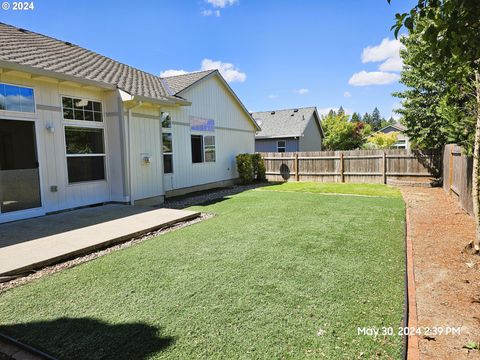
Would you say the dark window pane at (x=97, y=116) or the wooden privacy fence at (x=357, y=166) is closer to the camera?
the dark window pane at (x=97, y=116)

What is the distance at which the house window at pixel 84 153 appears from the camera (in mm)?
7668

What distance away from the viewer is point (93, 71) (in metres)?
8.82

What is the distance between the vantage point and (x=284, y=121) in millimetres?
26672

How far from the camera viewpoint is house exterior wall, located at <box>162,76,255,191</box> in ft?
37.7

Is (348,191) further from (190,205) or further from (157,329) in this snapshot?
(157,329)

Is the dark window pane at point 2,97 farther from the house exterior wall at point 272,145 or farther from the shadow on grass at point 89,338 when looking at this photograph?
the house exterior wall at point 272,145

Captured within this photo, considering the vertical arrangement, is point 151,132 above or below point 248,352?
above

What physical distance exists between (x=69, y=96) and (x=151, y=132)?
2.52 metres

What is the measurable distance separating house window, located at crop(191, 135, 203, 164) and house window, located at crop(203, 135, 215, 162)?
0.29 m

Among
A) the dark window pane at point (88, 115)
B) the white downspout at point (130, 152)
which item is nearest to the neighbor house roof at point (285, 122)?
the white downspout at point (130, 152)

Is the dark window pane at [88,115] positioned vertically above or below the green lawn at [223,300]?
above

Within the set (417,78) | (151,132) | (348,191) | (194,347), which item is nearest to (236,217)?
(151,132)

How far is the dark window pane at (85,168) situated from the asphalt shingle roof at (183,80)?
463 centimetres

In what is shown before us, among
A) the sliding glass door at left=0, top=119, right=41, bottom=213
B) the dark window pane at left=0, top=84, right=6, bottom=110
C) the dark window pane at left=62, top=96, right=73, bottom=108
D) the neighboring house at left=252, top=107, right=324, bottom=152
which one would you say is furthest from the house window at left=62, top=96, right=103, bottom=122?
the neighboring house at left=252, top=107, right=324, bottom=152
